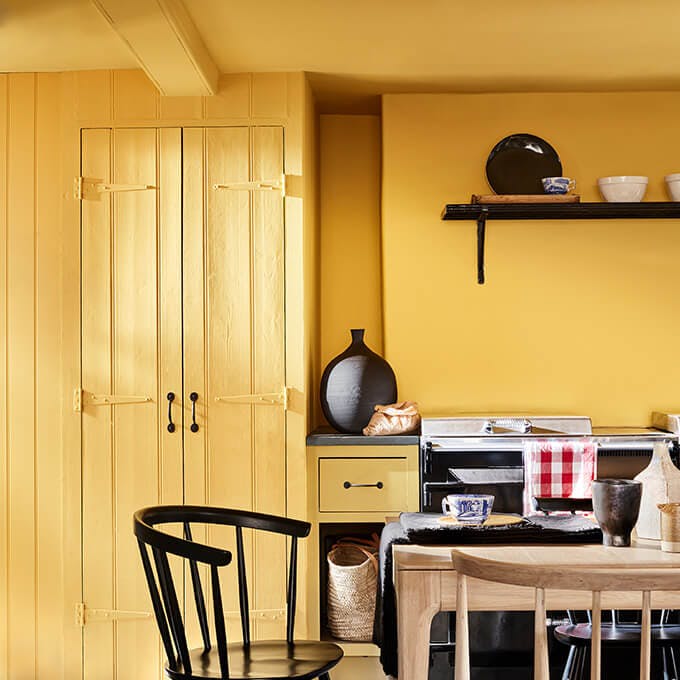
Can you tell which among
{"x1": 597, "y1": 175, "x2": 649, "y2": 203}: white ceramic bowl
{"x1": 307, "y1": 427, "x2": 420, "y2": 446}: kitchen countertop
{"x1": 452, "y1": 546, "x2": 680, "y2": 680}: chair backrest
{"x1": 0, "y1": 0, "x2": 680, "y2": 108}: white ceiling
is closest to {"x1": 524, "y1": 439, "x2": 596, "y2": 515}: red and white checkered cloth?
{"x1": 307, "y1": 427, "x2": 420, "y2": 446}: kitchen countertop

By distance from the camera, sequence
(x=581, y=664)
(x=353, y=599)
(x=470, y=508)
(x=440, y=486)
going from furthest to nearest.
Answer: (x=353, y=599), (x=440, y=486), (x=581, y=664), (x=470, y=508)

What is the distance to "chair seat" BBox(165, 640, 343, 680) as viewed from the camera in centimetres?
224

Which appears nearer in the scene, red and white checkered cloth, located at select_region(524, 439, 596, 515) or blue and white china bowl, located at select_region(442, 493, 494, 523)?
blue and white china bowl, located at select_region(442, 493, 494, 523)

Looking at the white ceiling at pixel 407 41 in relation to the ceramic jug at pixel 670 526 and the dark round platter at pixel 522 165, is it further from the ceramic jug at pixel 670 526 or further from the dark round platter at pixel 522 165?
the ceramic jug at pixel 670 526

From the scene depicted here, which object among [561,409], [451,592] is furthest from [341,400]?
[451,592]

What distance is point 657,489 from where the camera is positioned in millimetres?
2246

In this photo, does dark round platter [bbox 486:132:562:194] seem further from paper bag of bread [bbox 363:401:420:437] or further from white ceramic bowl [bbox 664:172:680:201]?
paper bag of bread [bbox 363:401:420:437]

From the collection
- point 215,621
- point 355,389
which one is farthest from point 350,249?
point 215,621

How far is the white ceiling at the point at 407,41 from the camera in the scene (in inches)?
121

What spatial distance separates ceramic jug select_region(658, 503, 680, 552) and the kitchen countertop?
156 cm

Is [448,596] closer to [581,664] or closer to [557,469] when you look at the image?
[581,664]

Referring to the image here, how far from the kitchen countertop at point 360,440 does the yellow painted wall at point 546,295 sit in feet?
1.48

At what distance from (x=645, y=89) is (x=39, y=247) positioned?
2590mm

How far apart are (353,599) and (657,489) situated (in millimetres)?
1698
